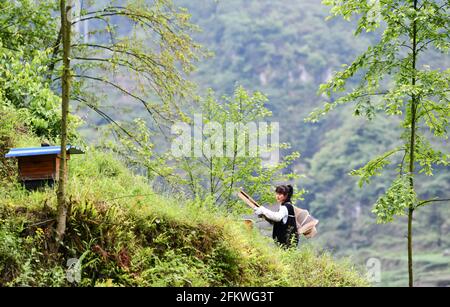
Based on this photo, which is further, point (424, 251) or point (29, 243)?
point (424, 251)

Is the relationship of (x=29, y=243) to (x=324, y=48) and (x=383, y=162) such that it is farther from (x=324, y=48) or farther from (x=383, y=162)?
(x=324, y=48)

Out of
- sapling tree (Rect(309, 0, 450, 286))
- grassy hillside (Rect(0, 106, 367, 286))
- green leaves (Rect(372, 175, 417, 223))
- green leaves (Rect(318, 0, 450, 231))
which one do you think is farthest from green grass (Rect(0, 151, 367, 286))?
green leaves (Rect(318, 0, 450, 231))

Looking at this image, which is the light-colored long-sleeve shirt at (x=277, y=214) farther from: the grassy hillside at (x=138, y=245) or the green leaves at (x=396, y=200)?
the green leaves at (x=396, y=200)

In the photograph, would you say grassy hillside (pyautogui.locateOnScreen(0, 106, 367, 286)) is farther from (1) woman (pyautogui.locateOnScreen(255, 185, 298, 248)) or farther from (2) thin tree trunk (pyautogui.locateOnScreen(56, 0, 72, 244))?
(1) woman (pyautogui.locateOnScreen(255, 185, 298, 248))

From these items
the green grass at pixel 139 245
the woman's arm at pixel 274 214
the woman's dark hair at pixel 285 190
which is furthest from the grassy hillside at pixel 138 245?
the woman's dark hair at pixel 285 190

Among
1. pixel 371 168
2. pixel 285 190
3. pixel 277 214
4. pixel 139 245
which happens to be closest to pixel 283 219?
pixel 277 214

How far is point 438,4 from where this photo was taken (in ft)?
31.9

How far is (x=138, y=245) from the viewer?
775cm

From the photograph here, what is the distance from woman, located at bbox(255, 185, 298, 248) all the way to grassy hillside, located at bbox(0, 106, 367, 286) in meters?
0.63

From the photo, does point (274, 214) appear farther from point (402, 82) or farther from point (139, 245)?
point (139, 245)

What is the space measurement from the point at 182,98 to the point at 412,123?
431cm

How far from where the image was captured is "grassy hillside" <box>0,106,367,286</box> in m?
7.15

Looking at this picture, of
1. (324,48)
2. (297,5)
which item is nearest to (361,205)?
(324,48)
